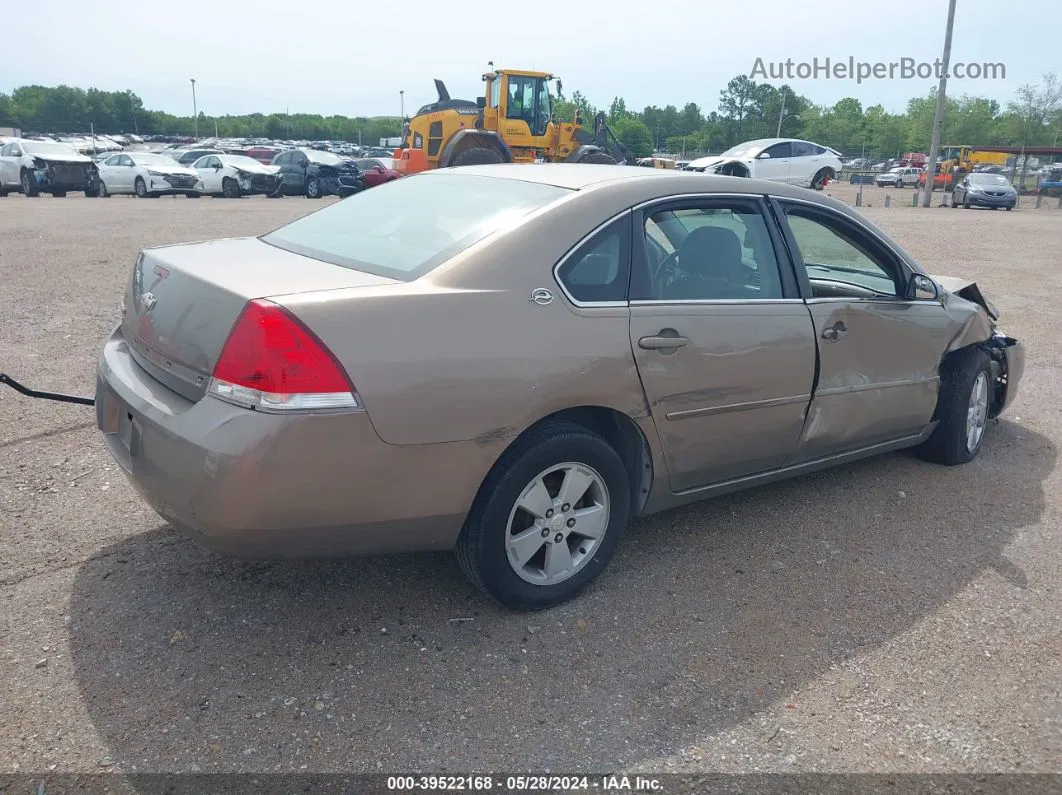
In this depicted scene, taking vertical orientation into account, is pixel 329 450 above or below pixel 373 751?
above

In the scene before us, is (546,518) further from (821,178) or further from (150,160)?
(821,178)

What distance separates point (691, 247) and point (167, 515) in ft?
7.61

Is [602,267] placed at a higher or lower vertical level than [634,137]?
lower

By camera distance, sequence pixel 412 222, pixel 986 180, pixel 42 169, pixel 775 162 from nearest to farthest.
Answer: pixel 412 222, pixel 42 169, pixel 775 162, pixel 986 180

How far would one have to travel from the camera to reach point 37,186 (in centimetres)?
2353

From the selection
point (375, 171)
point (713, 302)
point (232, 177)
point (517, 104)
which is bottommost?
point (713, 302)

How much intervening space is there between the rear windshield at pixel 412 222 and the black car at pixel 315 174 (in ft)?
78.8

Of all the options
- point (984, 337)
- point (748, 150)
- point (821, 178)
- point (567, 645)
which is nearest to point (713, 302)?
point (567, 645)

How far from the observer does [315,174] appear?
26.9m

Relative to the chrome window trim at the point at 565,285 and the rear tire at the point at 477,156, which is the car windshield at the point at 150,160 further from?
the chrome window trim at the point at 565,285

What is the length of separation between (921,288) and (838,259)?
18.0 inches

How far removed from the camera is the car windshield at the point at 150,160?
25520 millimetres

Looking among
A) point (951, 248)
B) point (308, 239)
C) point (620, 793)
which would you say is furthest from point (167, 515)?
point (951, 248)

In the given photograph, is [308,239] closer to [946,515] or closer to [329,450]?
[329,450]
